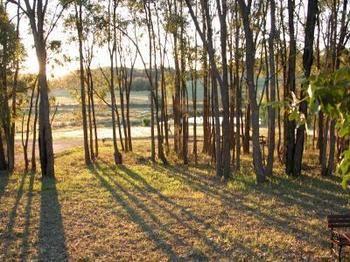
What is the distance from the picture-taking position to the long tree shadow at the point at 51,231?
10.2m

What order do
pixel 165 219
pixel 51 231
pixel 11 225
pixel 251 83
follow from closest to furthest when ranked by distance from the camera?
pixel 51 231
pixel 11 225
pixel 165 219
pixel 251 83

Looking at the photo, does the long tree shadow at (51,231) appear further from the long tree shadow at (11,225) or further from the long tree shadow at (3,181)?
the long tree shadow at (3,181)

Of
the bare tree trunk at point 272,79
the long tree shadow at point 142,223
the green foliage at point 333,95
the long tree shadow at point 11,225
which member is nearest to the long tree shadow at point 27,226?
the long tree shadow at point 11,225

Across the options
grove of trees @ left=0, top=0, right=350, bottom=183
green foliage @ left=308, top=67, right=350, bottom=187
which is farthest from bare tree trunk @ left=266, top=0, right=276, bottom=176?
green foliage @ left=308, top=67, right=350, bottom=187

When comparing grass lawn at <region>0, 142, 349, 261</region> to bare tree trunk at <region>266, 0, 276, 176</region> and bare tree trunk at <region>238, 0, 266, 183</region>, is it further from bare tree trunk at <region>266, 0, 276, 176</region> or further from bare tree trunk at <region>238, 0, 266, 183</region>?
bare tree trunk at <region>266, 0, 276, 176</region>

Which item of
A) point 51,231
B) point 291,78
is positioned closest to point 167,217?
point 51,231

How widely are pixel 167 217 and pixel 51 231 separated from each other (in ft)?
9.70

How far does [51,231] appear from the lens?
12.0 meters

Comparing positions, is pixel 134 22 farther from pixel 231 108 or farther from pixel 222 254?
pixel 222 254

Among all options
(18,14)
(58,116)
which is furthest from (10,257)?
(58,116)

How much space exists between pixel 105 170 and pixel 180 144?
641 cm

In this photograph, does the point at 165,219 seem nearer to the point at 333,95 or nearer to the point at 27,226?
the point at 27,226

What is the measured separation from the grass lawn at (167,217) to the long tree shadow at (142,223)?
21mm

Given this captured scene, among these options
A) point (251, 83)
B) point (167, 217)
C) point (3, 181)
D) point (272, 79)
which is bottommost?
point (3, 181)
